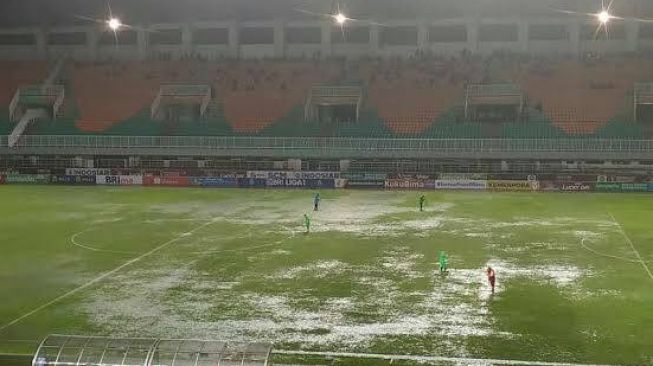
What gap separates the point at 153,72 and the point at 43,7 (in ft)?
42.5

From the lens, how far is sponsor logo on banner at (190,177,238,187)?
197 feet

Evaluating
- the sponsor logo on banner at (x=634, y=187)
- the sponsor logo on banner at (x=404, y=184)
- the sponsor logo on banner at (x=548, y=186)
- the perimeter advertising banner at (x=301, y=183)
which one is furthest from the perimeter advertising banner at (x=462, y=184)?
the sponsor logo on banner at (x=634, y=187)

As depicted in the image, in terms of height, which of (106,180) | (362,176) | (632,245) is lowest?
(632,245)

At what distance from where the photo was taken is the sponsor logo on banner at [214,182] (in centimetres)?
6009

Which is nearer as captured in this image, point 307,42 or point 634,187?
point 634,187

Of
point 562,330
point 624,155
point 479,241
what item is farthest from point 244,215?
point 624,155

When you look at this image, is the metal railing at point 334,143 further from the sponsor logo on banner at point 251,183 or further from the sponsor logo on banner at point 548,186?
the sponsor logo on banner at point 251,183

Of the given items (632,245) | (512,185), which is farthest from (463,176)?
(632,245)

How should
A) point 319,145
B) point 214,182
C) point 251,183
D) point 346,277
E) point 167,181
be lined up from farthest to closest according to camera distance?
point 167,181 → point 214,182 → point 251,183 → point 319,145 → point 346,277

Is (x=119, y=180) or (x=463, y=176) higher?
(x=463, y=176)

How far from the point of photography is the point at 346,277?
90.3 ft

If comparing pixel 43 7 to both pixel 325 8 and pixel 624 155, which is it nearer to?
pixel 325 8

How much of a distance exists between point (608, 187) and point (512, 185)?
7.16 metres

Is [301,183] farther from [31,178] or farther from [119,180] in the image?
[31,178]
